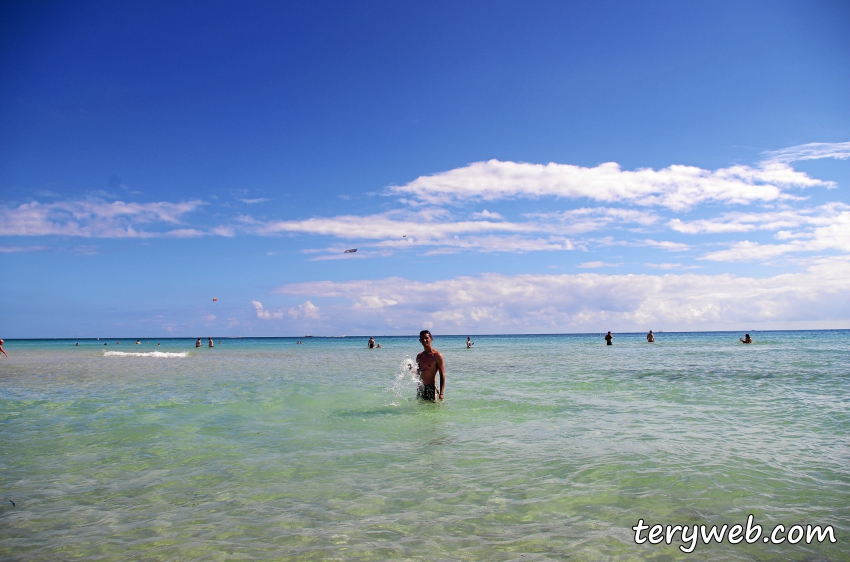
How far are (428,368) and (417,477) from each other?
5795mm

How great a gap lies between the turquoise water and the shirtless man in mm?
374

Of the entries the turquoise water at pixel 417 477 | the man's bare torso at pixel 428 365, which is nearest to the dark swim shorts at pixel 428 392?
the man's bare torso at pixel 428 365

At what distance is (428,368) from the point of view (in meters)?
12.3

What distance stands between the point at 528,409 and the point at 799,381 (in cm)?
1123

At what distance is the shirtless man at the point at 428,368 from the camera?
11836mm

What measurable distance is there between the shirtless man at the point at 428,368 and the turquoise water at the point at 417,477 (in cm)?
37

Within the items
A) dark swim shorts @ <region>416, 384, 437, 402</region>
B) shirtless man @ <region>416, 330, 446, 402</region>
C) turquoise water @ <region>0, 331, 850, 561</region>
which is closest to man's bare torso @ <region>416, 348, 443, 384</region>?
shirtless man @ <region>416, 330, 446, 402</region>

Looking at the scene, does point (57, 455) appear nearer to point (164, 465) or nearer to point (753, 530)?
point (164, 465)

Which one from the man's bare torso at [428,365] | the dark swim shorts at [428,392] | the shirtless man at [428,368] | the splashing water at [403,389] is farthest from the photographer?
the splashing water at [403,389]

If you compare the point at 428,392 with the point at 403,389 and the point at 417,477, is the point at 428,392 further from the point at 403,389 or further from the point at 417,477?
the point at 417,477


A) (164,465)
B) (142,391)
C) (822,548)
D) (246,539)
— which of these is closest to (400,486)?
(246,539)

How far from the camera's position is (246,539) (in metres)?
4.74

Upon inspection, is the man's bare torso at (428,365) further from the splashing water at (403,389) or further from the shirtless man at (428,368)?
the splashing water at (403,389)

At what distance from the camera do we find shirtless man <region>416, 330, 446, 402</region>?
466 inches
